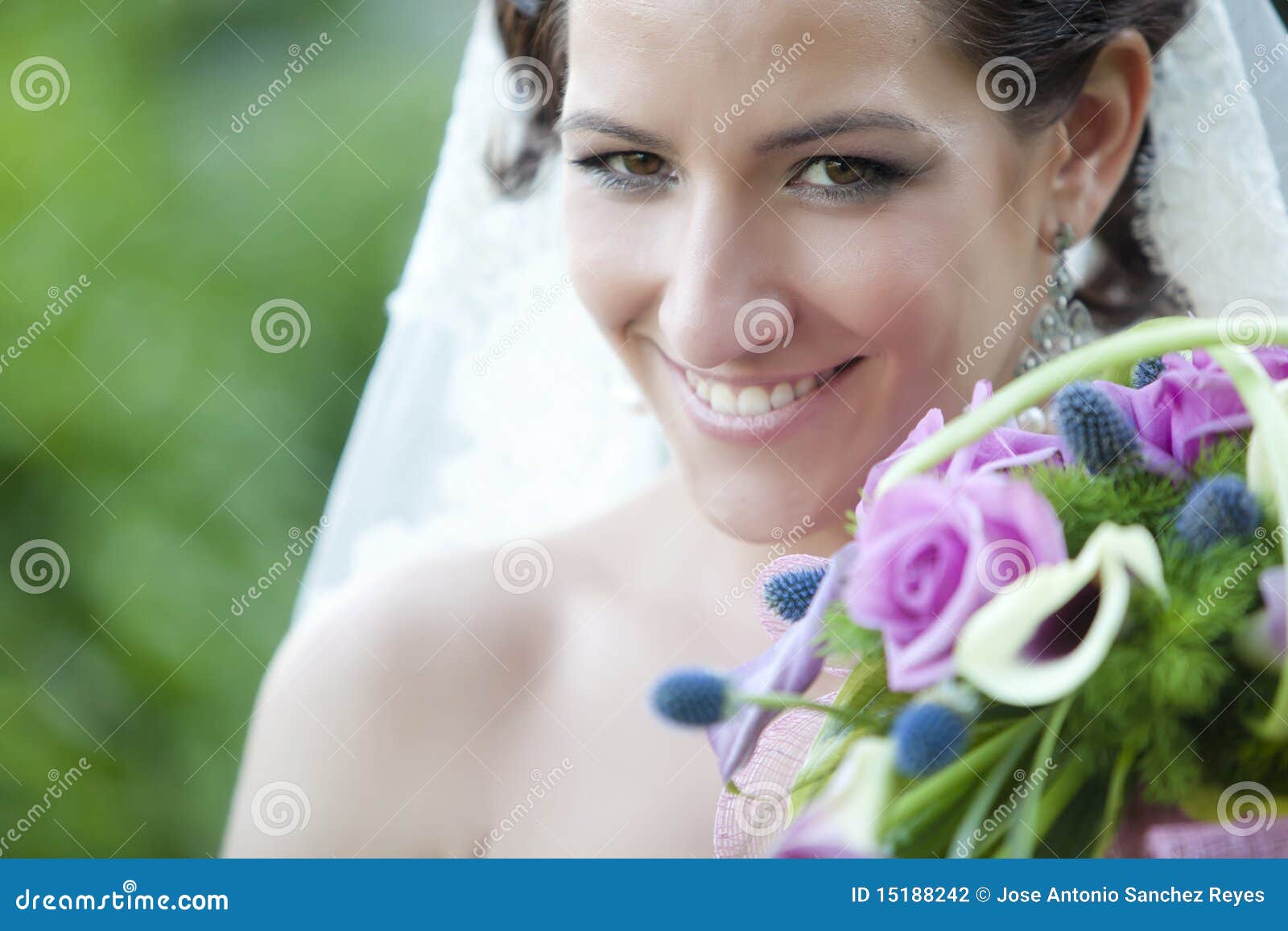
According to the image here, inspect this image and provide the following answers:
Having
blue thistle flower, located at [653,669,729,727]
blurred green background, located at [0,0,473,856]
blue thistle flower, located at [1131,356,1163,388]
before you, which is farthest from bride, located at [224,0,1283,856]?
blurred green background, located at [0,0,473,856]

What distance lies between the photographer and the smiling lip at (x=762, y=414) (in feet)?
2.99

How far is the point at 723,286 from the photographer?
834 mm

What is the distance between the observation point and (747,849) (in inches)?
19.8

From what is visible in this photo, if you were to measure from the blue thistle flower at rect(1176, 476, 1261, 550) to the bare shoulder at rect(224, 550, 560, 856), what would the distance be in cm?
81

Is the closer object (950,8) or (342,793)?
(950,8)

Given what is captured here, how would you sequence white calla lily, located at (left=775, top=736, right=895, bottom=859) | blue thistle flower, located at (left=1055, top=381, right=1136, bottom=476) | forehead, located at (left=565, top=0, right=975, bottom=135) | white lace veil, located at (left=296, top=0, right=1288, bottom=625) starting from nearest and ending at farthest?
1. white calla lily, located at (left=775, top=736, right=895, bottom=859)
2. blue thistle flower, located at (left=1055, top=381, right=1136, bottom=476)
3. forehead, located at (left=565, top=0, right=975, bottom=135)
4. white lace veil, located at (left=296, top=0, right=1288, bottom=625)

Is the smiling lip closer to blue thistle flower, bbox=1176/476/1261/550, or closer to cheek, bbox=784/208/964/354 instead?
cheek, bbox=784/208/964/354

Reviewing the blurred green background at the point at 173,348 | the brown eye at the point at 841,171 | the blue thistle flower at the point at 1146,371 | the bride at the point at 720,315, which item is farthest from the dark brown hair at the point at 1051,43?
the blurred green background at the point at 173,348

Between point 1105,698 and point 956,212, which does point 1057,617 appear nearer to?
point 1105,698

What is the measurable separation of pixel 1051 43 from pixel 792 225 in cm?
24

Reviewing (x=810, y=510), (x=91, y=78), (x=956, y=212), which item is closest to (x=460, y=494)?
(x=810, y=510)

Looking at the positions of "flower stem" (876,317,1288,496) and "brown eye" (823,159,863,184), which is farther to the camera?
"brown eye" (823,159,863,184)

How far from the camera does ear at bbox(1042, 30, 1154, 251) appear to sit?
957mm

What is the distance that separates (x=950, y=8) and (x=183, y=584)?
173 cm
